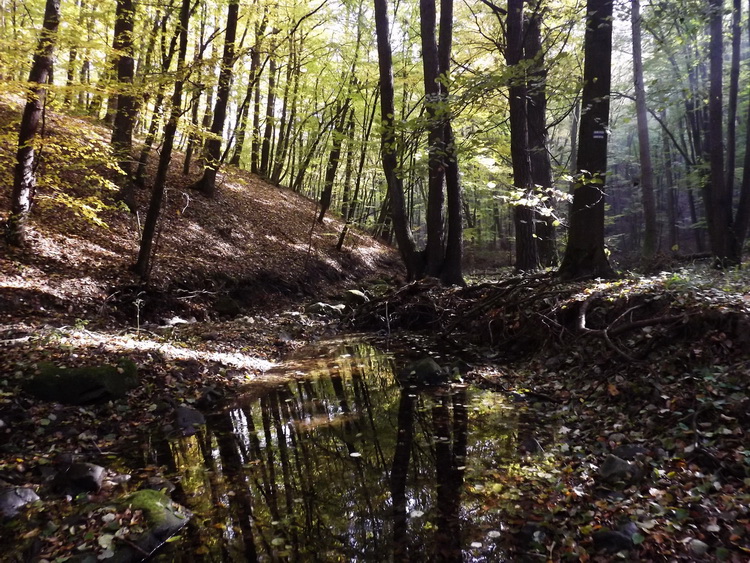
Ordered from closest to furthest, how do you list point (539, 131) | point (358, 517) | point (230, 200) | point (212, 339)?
point (358, 517) < point (212, 339) < point (539, 131) < point (230, 200)

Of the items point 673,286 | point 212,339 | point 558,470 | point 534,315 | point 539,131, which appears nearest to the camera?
point 558,470

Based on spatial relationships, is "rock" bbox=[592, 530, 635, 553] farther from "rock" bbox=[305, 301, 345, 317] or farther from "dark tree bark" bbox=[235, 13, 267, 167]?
"dark tree bark" bbox=[235, 13, 267, 167]

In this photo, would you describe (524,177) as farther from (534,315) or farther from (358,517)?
(358,517)

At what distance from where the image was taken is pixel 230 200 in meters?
17.0

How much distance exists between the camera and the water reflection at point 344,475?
3156 millimetres

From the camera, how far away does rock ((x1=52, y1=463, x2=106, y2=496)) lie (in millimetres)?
3809

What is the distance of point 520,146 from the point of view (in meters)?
10.1

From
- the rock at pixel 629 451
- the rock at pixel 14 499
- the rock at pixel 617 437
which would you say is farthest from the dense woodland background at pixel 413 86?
the rock at pixel 14 499

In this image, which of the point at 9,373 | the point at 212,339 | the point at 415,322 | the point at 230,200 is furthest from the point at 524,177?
the point at 230,200

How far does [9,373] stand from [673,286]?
26.9 feet

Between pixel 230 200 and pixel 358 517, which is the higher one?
pixel 230 200

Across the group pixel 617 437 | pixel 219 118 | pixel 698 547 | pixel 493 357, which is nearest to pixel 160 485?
pixel 698 547

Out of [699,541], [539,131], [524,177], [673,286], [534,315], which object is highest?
[539,131]

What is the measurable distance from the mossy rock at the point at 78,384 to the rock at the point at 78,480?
162cm
